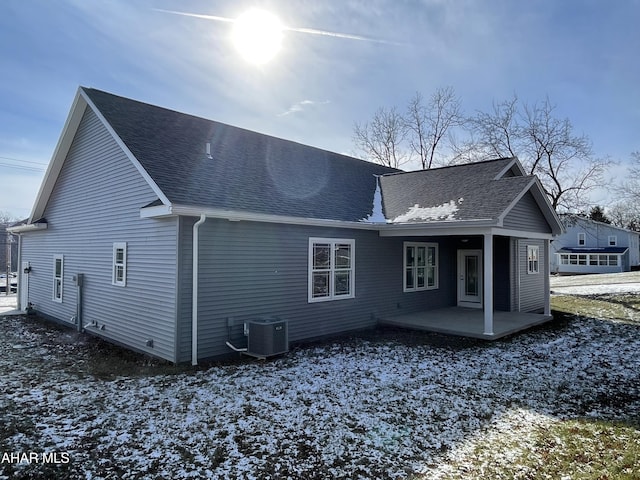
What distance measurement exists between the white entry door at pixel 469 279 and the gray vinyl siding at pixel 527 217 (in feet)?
7.23

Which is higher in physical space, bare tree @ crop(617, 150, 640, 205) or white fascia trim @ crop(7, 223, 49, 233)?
bare tree @ crop(617, 150, 640, 205)

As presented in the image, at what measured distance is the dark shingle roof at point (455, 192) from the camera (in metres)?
9.62

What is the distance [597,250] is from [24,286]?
45620mm

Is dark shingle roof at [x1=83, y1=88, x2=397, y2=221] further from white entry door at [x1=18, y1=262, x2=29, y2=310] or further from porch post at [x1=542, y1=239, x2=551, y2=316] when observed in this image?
white entry door at [x1=18, y1=262, x2=29, y2=310]

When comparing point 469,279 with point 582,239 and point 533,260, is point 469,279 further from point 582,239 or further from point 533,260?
point 582,239

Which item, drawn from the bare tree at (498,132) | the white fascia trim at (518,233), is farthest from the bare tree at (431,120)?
the white fascia trim at (518,233)

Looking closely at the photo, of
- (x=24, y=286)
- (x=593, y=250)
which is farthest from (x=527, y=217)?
(x=593, y=250)

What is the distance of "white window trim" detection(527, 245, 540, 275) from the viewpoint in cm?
1389

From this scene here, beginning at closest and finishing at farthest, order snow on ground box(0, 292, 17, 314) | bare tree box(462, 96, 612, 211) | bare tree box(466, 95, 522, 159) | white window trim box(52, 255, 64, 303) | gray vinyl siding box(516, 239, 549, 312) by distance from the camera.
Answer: white window trim box(52, 255, 64, 303), gray vinyl siding box(516, 239, 549, 312), snow on ground box(0, 292, 17, 314), bare tree box(462, 96, 612, 211), bare tree box(466, 95, 522, 159)

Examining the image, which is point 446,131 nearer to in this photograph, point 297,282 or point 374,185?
point 374,185

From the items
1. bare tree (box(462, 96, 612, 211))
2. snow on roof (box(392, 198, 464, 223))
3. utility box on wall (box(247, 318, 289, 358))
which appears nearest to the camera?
utility box on wall (box(247, 318, 289, 358))

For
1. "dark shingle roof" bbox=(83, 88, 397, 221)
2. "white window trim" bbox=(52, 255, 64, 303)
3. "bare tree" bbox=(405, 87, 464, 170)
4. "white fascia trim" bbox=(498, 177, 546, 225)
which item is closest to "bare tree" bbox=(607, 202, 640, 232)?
"bare tree" bbox=(405, 87, 464, 170)

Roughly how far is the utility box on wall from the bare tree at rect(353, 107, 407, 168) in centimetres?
2478

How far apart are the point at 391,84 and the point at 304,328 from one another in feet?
35.7
